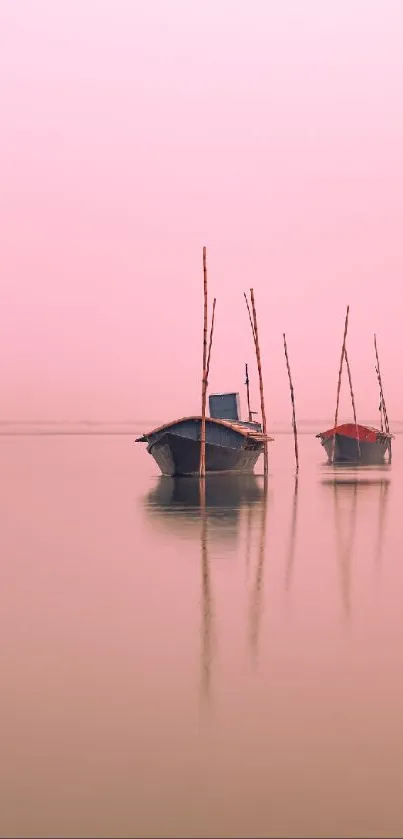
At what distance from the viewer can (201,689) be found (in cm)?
876

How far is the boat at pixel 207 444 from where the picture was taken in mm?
42469

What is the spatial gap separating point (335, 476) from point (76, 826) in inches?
1785

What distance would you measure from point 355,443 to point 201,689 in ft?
180

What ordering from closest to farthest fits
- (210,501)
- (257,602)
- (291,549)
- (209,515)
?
(257,602), (291,549), (209,515), (210,501)

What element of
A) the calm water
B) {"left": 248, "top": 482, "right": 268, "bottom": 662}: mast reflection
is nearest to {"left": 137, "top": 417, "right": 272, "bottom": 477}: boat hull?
{"left": 248, "top": 482, "right": 268, "bottom": 662}: mast reflection

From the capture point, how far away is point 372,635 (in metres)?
11.3

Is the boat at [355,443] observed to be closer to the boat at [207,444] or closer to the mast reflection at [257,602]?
the boat at [207,444]

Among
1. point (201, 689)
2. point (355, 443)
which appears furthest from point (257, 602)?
point (355, 443)

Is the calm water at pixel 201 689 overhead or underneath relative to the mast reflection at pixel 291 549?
overhead

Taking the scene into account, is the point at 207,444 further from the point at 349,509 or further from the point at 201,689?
the point at 201,689

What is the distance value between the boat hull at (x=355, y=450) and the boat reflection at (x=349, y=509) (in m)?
6.71

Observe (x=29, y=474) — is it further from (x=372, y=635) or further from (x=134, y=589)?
(x=372, y=635)

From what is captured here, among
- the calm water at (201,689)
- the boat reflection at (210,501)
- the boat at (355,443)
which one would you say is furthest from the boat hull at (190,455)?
the calm water at (201,689)

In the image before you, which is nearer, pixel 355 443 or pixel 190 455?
pixel 190 455
